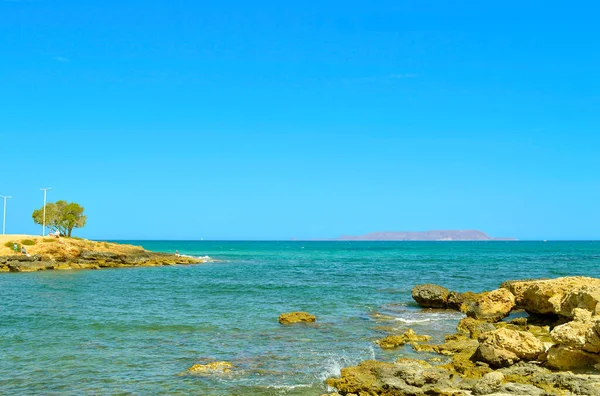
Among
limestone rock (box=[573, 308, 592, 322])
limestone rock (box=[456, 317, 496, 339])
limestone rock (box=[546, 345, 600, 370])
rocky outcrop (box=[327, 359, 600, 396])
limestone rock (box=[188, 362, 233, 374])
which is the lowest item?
limestone rock (box=[188, 362, 233, 374])

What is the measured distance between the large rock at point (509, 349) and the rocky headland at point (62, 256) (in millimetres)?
74691

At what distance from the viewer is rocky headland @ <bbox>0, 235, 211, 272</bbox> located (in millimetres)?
79188

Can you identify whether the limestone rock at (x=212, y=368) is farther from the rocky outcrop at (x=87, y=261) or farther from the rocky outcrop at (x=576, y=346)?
the rocky outcrop at (x=87, y=261)

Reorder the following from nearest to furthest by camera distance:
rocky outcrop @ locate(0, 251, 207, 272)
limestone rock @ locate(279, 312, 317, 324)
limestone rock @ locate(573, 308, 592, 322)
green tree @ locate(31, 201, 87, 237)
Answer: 1. limestone rock @ locate(573, 308, 592, 322)
2. limestone rock @ locate(279, 312, 317, 324)
3. rocky outcrop @ locate(0, 251, 207, 272)
4. green tree @ locate(31, 201, 87, 237)

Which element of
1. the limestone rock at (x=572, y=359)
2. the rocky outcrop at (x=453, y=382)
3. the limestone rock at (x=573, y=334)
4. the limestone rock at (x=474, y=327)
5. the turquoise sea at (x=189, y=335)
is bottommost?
the turquoise sea at (x=189, y=335)

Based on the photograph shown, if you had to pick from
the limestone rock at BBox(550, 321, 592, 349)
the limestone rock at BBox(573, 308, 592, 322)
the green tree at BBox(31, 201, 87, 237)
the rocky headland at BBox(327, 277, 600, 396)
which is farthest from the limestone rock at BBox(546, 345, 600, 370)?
the green tree at BBox(31, 201, 87, 237)

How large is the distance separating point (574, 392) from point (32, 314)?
33410mm

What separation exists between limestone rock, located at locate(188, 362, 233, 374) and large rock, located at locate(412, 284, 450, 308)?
21.8 m

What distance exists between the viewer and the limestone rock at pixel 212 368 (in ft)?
67.8

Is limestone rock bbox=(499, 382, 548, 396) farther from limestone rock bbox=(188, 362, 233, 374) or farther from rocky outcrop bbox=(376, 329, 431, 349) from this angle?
limestone rock bbox=(188, 362, 233, 374)

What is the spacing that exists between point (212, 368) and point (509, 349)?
472 inches

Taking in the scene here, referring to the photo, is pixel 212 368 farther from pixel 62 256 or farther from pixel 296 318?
pixel 62 256

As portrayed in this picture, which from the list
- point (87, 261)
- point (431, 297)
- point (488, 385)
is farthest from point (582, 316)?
point (87, 261)

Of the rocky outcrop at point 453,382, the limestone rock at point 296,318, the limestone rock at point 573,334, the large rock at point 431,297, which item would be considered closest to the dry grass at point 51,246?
the limestone rock at point 296,318
